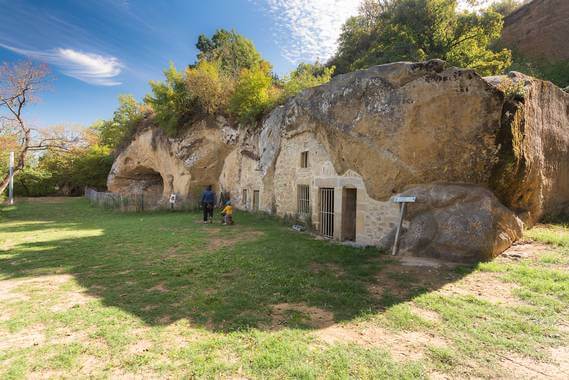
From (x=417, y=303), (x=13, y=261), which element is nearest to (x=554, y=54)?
(x=417, y=303)

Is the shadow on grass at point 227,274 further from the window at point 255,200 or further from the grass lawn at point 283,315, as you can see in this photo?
the window at point 255,200

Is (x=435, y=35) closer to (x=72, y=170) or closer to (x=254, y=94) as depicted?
(x=254, y=94)

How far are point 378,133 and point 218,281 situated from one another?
5.01 meters

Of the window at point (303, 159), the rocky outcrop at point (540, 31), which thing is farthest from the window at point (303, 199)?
the rocky outcrop at point (540, 31)

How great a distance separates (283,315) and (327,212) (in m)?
5.89

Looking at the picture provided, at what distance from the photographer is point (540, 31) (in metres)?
21.9

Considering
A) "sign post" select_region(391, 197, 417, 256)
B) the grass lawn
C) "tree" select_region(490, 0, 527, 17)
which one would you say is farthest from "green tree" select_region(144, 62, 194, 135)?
"tree" select_region(490, 0, 527, 17)

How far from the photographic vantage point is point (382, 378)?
8.71 feet

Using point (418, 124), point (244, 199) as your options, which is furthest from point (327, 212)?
point (244, 199)

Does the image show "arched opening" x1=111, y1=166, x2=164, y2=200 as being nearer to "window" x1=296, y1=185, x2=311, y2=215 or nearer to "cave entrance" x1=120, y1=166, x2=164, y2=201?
"cave entrance" x1=120, y1=166, x2=164, y2=201

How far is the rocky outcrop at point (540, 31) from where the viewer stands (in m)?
20.6

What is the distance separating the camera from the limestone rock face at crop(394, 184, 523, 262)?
6.00m

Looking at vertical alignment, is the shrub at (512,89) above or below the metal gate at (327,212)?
above

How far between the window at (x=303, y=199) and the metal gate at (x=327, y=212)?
1015 millimetres
